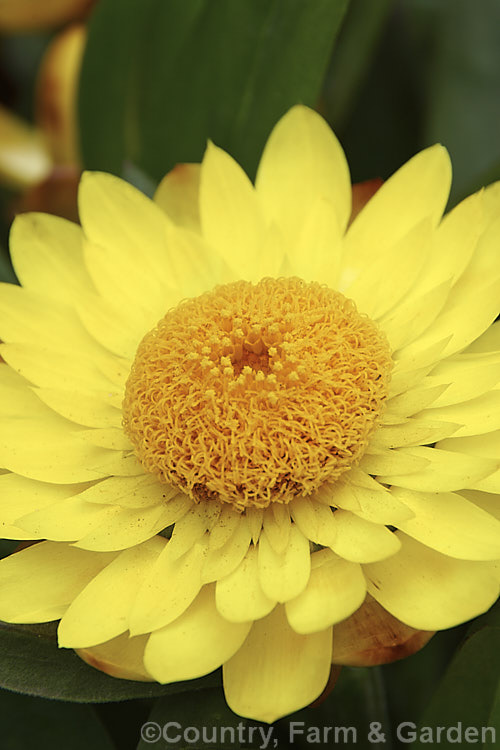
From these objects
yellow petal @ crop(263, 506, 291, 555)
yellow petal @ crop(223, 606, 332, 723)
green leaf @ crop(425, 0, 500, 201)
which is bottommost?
yellow petal @ crop(223, 606, 332, 723)

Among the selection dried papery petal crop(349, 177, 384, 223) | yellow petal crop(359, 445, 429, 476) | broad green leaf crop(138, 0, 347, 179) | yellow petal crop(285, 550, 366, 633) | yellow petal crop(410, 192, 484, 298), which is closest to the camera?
yellow petal crop(285, 550, 366, 633)

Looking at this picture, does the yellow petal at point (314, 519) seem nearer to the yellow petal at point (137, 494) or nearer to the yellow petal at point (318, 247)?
the yellow petal at point (137, 494)

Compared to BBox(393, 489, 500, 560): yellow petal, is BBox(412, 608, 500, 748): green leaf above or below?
below

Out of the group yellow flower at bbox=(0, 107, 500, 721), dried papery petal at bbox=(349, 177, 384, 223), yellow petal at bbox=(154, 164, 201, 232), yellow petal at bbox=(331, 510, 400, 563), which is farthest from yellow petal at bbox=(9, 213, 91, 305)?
yellow petal at bbox=(331, 510, 400, 563)

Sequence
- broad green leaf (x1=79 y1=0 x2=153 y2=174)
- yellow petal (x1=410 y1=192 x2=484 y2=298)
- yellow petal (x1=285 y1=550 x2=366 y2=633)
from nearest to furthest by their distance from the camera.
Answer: yellow petal (x1=285 y1=550 x2=366 y2=633), yellow petal (x1=410 y1=192 x2=484 y2=298), broad green leaf (x1=79 y1=0 x2=153 y2=174)

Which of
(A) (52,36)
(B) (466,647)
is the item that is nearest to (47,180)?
(A) (52,36)

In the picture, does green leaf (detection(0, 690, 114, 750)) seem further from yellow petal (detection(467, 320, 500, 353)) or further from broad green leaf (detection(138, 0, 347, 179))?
broad green leaf (detection(138, 0, 347, 179))

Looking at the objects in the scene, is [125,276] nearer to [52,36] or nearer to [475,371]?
[475,371]
